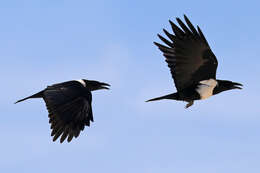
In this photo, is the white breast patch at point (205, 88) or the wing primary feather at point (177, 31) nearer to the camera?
the wing primary feather at point (177, 31)

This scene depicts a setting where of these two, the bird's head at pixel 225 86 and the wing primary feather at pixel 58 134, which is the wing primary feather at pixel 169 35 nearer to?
the bird's head at pixel 225 86

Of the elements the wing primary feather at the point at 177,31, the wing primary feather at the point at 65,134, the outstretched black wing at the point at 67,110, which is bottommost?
the wing primary feather at the point at 65,134

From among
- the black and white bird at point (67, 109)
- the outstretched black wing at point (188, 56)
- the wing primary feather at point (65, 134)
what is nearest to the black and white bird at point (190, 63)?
the outstretched black wing at point (188, 56)

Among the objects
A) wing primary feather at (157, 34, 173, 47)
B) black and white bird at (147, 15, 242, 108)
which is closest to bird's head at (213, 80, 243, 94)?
black and white bird at (147, 15, 242, 108)

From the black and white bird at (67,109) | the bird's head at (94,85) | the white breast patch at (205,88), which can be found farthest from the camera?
the bird's head at (94,85)

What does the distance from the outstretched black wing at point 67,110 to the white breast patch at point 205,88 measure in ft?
8.27

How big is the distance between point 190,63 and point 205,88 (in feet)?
2.46

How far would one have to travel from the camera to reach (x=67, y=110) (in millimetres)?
17203

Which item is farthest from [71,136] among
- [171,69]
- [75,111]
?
[171,69]

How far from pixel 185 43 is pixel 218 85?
5.09 ft

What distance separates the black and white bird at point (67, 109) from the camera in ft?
55.8

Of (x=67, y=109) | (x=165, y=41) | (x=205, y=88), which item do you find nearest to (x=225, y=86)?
(x=205, y=88)

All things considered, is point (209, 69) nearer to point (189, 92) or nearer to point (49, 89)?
point (189, 92)

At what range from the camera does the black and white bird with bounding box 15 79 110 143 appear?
1700cm
